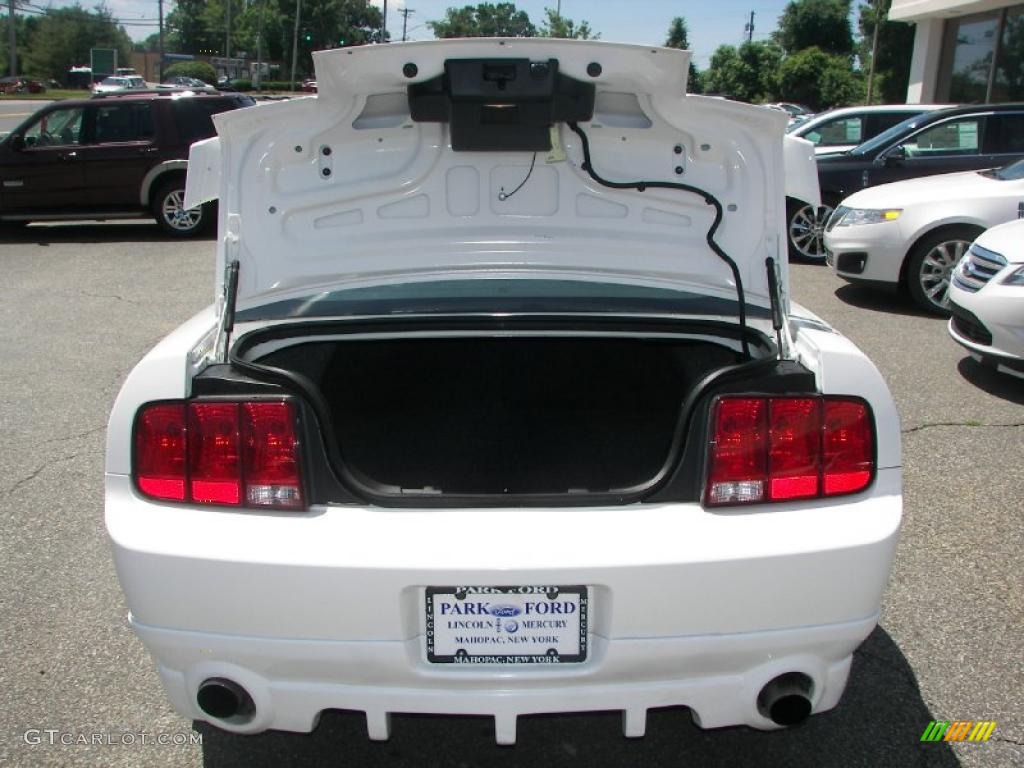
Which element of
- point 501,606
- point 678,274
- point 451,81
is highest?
point 451,81

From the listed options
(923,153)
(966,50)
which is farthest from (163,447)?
(966,50)

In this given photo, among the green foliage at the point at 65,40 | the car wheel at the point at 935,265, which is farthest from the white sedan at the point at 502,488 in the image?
the green foliage at the point at 65,40

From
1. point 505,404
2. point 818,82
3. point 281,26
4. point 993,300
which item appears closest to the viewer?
point 505,404

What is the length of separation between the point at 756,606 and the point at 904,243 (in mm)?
6732

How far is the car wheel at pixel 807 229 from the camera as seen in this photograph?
10.0 metres

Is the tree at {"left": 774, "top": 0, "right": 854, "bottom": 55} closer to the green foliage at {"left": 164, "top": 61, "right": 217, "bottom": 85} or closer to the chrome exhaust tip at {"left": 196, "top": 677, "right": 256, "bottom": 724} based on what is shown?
the green foliage at {"left": 164, "top": 61, "right": 217, "bottom": 85}

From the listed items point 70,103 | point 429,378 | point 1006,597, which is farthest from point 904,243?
point 70,103

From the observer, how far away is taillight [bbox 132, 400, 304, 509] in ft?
6.87

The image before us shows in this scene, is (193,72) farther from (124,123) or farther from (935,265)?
(935,265)

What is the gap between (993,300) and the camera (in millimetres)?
5617

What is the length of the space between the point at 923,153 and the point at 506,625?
9.55m

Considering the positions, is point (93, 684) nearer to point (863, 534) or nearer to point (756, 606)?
point (756, 606)

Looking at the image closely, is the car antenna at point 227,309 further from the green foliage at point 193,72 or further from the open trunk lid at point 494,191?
the green foliage at point 193,72

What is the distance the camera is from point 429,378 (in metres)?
3.56
